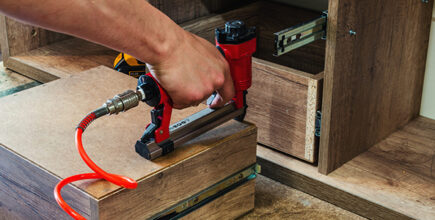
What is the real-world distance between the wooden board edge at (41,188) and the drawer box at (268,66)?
0.56 m

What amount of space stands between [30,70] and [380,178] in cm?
108

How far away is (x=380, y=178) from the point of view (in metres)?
1.34

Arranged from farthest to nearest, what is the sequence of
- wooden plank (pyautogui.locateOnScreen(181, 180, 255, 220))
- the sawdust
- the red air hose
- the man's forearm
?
the sawdust
wooden plank (pyautogui.locateOnScreen(181, 180, 255, 220))
the red air hose
the man's forearm

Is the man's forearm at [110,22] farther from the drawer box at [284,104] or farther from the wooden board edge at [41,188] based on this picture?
the drawer box at [284,104]

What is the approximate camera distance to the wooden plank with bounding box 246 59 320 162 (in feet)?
4.39

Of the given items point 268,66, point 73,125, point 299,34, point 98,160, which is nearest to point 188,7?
point 268,66

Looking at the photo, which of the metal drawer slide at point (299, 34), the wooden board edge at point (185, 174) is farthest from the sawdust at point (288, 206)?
the metal drawer slide at point (299, 34)

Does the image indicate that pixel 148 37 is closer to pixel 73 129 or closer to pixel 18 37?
pixel 73 129

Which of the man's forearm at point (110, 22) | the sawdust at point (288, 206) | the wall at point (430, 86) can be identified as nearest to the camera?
the man's forearm at point (110, 22)

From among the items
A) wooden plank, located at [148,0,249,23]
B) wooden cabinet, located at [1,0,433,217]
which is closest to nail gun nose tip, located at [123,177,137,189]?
wooden cabinet, located at [1,0,433,217]

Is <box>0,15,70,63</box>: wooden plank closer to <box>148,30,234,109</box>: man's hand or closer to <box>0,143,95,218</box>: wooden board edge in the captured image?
<box>0,143,95,218</box>: wooden board edge

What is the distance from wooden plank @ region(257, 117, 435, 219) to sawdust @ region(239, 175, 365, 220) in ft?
0.06

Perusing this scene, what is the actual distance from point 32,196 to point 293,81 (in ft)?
1.97

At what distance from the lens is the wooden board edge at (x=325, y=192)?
4.14 ft
